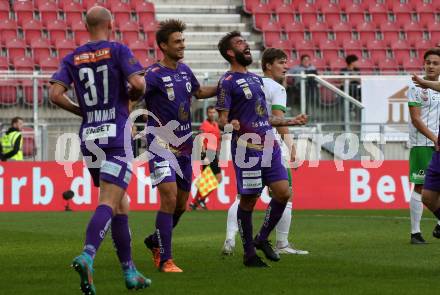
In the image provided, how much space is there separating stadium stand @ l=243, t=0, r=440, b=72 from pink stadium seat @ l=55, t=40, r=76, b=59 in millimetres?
5236

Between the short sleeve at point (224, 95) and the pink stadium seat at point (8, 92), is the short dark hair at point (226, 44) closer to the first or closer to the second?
the short sleeve at point (224, 95)

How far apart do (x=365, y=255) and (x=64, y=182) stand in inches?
478

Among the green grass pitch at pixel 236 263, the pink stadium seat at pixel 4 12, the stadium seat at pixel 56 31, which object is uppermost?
the pink stadium seat at pixel 4 12

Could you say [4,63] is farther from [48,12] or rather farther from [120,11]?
[120,11]

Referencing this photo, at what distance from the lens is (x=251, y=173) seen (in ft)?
32.8

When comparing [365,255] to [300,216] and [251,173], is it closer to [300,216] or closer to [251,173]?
[251,173]

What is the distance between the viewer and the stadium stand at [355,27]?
93.7 ft

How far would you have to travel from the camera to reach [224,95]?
9.89m

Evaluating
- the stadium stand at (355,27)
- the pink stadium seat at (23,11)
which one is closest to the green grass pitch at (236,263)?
the pink stadium seat at (23,11)

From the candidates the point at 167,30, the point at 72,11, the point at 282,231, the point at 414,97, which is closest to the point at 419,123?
the point at 414,97

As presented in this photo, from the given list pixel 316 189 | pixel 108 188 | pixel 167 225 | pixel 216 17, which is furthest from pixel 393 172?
pixel 108 188

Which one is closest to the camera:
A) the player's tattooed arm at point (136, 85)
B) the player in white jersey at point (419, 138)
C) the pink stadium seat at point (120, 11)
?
the player's tattooed arm at point (136, 85)

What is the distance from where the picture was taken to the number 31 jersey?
309 inches

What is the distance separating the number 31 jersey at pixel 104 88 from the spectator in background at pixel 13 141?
13509mm
